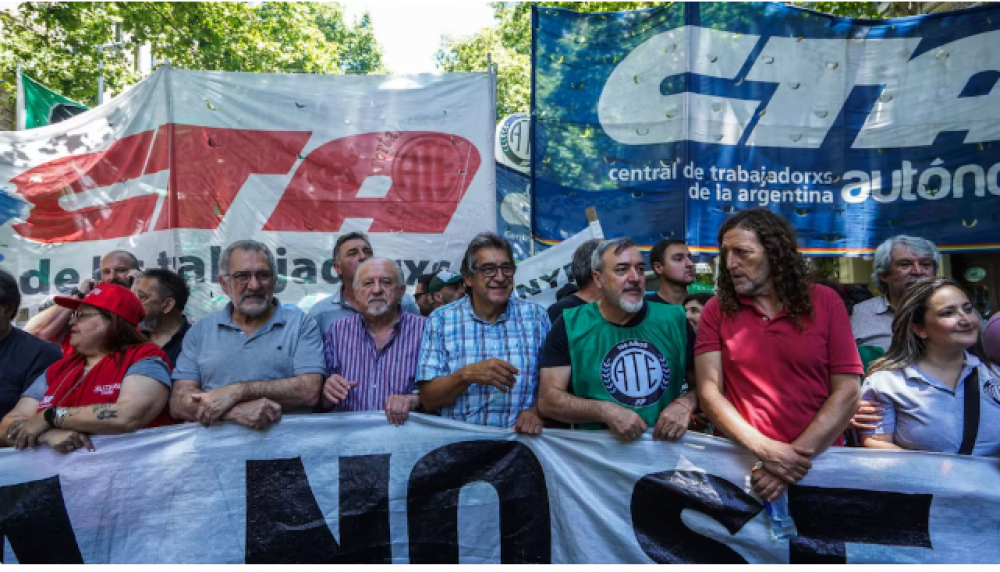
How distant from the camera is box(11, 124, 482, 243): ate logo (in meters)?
5.56

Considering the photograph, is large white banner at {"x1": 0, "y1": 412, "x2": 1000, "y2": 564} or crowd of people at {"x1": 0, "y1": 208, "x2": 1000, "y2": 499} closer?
crowd of people at {"x1": 0, "y1": 208, "x2": 1000, "y2": 499}

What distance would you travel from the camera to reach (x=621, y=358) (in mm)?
2896

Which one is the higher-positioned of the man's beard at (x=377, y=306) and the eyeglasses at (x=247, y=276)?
the eyeglasses at (x=247, y=276)

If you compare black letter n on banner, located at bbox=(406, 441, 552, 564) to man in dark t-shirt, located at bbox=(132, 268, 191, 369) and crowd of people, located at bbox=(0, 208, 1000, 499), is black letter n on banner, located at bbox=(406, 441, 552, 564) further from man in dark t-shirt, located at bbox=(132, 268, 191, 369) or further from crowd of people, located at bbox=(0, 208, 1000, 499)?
man in dark t-shirt, located at bbox=(132, 268, 191, 369)

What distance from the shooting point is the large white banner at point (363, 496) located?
2.86 meters

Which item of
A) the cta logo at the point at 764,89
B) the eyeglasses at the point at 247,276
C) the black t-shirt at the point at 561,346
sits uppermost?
the cta logo at the point at 764,89

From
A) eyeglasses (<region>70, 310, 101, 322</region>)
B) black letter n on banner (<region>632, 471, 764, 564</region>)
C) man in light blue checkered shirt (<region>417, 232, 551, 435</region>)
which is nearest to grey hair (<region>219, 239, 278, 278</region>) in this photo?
eyeglasses (<region>70, 310, 101, 322</region>)

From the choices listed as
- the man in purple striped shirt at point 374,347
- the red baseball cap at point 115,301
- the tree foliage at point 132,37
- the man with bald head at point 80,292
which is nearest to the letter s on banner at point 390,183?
the man with bald head at point 80,292

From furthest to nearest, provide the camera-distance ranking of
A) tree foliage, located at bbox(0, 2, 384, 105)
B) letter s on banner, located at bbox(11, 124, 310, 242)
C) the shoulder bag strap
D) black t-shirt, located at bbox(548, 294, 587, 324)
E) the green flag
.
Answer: tree foliage, located at bbox(0, 2, 384, 105) < the green flag < letter s on banner, located at bbox(11, 124, 310, 242) < black t-shirt, located at bbox(548, 294, 587, 324) < the shoulder bag strap

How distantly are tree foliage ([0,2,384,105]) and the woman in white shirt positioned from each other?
11752 mm

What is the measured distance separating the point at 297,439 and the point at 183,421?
57 centimetres

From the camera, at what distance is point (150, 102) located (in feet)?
18.5

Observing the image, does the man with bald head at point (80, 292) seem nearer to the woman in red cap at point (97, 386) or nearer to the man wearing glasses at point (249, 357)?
the woman in red cap at point (97, 386)

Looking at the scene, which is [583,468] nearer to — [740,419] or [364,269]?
[740,419]
